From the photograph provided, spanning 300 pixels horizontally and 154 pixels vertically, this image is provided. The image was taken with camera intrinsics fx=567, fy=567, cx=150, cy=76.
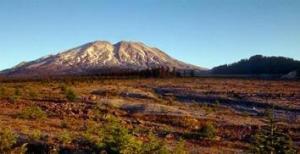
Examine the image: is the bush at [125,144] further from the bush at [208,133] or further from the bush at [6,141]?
the bush at [208,133]

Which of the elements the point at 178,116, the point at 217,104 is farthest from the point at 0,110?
the point at 217,104

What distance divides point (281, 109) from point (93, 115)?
19.7 m

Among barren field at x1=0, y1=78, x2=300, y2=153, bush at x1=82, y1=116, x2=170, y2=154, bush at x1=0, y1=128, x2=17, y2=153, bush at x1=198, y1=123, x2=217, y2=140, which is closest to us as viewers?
bush at x1=82, y1=116, x2=170, y2=154

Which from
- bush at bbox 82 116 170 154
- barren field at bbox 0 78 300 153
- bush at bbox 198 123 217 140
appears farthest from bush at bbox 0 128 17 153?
bush at bbox 198 123 217 140

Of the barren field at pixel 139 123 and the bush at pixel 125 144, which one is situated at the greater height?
the bush at pixel 125 144

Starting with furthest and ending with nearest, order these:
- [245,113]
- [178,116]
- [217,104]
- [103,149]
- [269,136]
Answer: [217,104] → [245,113] → [178,116] → [103,149] → [269,136]

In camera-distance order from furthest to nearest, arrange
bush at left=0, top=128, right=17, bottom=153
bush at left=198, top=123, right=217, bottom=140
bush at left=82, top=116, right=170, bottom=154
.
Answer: bush at left=198, top=123, right=217, bottom=140
bush at left=0, top=128, right=17, bottom=153
bush at left=82, top=116, right=170, bottom=154

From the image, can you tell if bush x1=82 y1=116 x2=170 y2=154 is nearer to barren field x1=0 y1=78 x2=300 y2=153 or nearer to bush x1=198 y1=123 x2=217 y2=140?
barren field x1=0 y1=78 x2=300 y2=153

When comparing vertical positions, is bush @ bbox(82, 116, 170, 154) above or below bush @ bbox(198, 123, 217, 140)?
above

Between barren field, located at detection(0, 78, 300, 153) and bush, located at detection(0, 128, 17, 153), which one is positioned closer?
bush, located at detection(0, 128, 17, 153)

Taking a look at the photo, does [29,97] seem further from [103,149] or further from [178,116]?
[103,149]

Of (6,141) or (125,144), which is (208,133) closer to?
(125,144)

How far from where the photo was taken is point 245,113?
46188 millimetres

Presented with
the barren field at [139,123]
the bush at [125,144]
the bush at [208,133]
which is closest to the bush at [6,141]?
the barren field at [139,123]
